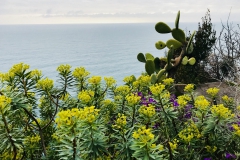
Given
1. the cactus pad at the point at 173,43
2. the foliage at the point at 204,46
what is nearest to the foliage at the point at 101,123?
the cactus pad at the point at 173,43

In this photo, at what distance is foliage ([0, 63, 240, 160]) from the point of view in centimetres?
122

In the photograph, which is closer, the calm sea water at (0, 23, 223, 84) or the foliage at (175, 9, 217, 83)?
the foliage at (175, 9, 217, 83)

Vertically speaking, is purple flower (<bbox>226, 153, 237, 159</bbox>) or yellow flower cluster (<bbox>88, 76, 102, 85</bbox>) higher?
yellow flower cluster (<bbox>88, 76, 102, 85</bbox>)

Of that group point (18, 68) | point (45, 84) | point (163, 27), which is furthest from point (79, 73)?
point (163, 27)

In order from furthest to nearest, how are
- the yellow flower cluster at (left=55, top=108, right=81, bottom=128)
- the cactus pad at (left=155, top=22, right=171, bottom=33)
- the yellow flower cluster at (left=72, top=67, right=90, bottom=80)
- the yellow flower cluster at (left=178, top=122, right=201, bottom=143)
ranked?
the cactus pad at (left=155, top=22, right=171, bottom=33) < the yellow flower cluster at (left=72, top=67, right=90, bottom=80) < the yellow flower cluster at (left=178, top=122, right=201, bottom=143) < the yellow flower cluster at (left=55, top=108, right=81, bottom=128)

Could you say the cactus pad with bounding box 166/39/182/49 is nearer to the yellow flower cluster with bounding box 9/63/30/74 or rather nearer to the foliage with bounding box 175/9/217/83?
the yellow flower cluster with bounding box 9/63/30/74

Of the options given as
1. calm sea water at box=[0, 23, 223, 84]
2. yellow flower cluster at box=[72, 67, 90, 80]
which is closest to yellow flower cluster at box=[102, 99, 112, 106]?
yellow flower cluster at box=[72, 67, 90, 80]

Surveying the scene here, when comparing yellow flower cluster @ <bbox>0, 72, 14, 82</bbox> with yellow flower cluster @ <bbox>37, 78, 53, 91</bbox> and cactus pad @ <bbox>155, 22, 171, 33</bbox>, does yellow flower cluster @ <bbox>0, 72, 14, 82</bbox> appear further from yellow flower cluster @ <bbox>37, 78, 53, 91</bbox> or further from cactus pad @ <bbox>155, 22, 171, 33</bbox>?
cactus pad @ <bbox>155, 22, 171, 33</bbox>

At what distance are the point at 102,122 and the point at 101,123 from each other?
1 cm

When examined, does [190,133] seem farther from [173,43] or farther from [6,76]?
[173,43]

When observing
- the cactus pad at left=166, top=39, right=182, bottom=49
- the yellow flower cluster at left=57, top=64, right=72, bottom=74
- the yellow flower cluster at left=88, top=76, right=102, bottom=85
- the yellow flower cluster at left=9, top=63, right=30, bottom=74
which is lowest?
the yellow flower cluster at left=88, top=76, right=102, bottom=85

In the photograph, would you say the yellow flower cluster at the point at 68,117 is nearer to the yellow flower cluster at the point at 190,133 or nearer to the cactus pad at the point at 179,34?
the yellow flower cluster at the point at 190,133

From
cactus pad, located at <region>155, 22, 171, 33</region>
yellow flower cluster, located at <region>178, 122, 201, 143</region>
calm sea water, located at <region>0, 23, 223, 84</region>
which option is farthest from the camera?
calm sea water, located at <region>0, 23, 223, 84</region>

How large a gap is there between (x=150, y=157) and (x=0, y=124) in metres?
0.82
